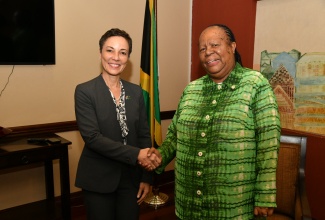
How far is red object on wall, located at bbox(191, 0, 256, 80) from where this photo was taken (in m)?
3.09

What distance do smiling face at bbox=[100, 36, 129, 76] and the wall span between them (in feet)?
5.37

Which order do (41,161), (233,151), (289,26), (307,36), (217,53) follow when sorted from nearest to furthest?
(233,151) → (217,53) → (41,161) → (307,36) → (289,26)

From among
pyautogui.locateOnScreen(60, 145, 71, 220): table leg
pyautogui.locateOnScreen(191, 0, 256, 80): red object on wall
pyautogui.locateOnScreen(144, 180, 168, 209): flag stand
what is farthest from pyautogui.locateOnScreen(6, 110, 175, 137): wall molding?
pyautogui.locateOnScreen(191, 0, 256, 80): red object on wall

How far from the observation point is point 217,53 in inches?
59.0

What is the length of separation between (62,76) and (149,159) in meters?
1.54

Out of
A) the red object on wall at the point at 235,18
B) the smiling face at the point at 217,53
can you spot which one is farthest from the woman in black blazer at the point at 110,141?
the red object on wall at the point at 235,18

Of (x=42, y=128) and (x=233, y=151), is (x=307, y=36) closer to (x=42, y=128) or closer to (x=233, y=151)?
(x=233, y=151)

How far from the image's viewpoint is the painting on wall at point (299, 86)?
251 centimetres

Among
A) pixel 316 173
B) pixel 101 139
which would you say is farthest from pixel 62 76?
pixel 316 173

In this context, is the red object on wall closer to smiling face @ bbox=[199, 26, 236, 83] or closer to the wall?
the wall

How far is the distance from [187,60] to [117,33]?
2.25m

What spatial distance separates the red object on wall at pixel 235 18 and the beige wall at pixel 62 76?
734 millimetres

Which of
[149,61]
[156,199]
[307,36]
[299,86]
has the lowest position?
[156,199]

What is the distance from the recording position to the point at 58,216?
250 cm
